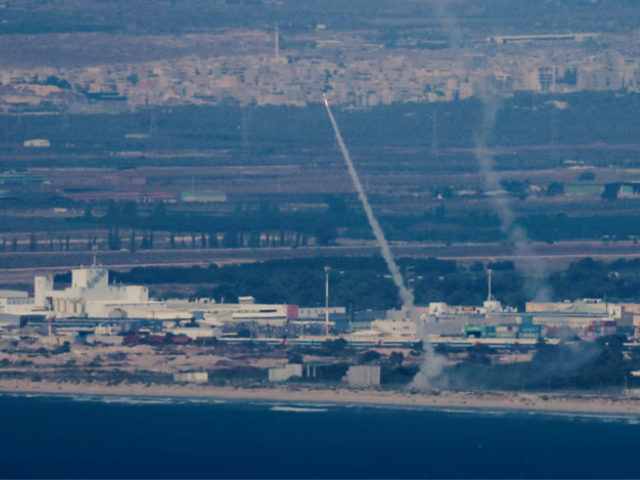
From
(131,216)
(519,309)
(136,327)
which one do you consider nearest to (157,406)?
(136,327)

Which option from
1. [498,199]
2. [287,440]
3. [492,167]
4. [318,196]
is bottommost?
[287,440]

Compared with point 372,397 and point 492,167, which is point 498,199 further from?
point 372,397

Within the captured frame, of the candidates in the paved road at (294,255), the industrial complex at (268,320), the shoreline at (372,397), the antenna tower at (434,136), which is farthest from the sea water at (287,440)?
the antenna tower at (434,136)

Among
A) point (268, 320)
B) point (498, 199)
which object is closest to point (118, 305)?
point (268, 320)

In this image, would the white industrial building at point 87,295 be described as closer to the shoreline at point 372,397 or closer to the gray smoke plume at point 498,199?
the gray smoke plume at point 498,199

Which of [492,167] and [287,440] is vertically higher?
[492,167]

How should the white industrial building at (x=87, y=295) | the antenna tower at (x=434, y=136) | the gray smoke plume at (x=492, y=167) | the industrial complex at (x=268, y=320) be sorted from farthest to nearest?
1. the antenna tower at (x=434, y=136)
2. the gray smoke plume at (x=492, y=167)
3. the white industrial building at (x=87, y=295)
4. the industrial complex at (x=268, y=320)
